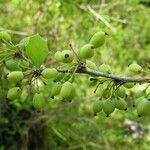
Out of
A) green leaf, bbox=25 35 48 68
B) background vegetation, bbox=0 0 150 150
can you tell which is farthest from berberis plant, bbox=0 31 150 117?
background vegetation, bbox=0 0 150 150

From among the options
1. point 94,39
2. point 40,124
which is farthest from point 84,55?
point 40,124

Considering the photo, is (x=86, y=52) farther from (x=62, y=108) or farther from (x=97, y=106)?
(x=62, y=108)

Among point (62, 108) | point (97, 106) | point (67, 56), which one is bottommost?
point (62, 108)

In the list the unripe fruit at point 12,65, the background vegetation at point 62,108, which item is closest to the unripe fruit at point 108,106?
the unripe fruit at point 12,65

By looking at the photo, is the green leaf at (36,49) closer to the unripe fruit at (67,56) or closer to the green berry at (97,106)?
the unripe fruit at (67,56)

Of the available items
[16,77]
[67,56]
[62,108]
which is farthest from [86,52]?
[62,108]

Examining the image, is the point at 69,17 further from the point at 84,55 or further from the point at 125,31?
the point at 84,55
